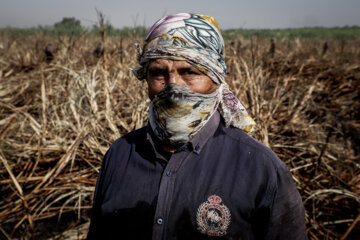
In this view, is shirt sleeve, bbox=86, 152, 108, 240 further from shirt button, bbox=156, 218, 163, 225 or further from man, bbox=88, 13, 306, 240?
shirt button, bbox=156, 218, 163, 225

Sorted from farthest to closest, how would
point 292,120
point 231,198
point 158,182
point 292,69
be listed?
point 292,69 < point 292,120 < point 158,182 < point 231,198

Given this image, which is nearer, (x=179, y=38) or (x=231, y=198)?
(x=231, y=198)

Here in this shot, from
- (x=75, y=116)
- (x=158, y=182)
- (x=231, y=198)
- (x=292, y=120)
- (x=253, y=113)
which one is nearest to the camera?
(x=231, y=198)

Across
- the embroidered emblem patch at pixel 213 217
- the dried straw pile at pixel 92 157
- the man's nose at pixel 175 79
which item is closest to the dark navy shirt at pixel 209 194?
the embroidered emblem patch at pixel 213 217

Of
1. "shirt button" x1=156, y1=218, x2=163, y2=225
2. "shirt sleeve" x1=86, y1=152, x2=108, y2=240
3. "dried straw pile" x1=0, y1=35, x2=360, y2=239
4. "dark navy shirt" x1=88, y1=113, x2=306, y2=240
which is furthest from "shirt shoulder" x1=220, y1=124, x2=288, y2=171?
"dried straw pile" x1=0, y1=35, x2=360, y2=239

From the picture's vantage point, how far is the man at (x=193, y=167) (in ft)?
3.18

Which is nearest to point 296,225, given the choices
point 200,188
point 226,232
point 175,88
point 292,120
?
point 226,232

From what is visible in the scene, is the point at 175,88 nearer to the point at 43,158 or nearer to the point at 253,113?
the point at 253,113

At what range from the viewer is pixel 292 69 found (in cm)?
579

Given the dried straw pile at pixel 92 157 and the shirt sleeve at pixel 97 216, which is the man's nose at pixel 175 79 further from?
the dried straw pile at pixel 92 157

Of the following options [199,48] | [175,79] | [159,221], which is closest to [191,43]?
[199,48]

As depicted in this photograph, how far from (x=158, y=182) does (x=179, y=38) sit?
629 mm

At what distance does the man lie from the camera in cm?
97

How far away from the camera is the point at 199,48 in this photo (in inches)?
43.4
